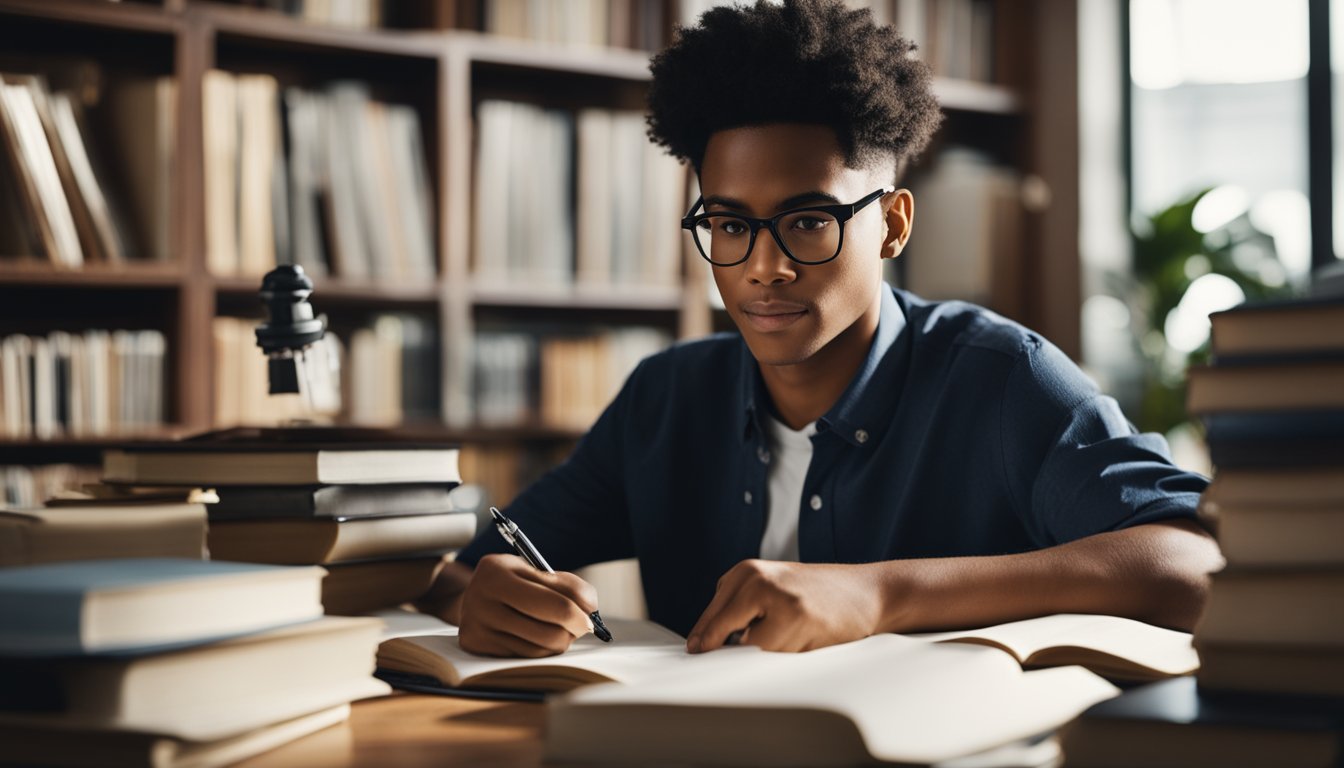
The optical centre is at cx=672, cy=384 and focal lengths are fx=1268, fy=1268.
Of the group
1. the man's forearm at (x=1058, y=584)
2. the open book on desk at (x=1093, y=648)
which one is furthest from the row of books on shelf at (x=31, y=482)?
the open book on desk at (x=1093, y=648)

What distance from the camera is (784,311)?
4.47 feet

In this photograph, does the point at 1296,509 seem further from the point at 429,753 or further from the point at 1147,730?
the point at 429,753

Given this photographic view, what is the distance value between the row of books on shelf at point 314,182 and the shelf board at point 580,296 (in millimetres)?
152

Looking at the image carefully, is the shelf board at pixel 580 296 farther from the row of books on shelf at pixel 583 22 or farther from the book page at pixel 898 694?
the book page at pixel 898 694

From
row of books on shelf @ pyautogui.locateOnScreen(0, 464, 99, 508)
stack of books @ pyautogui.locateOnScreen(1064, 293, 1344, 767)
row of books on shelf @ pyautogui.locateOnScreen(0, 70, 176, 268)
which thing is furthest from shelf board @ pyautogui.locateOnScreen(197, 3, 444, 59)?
stack of books @ pyautogui.locateOnScreen(1064, 293, 1344, 767)

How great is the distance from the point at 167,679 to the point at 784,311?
0.83m

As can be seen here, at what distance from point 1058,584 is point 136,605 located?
68 cm

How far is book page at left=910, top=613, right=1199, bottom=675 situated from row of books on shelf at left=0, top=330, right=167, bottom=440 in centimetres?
209

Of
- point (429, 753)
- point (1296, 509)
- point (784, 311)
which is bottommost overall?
point (429, 753)

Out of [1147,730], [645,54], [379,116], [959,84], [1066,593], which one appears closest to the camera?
[1147,730]

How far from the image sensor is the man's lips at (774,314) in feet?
4.47

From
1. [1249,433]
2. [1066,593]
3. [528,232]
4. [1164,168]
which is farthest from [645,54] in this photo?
[1249,433]

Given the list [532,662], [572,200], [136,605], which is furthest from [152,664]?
[572,200]

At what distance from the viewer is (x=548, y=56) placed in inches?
116
